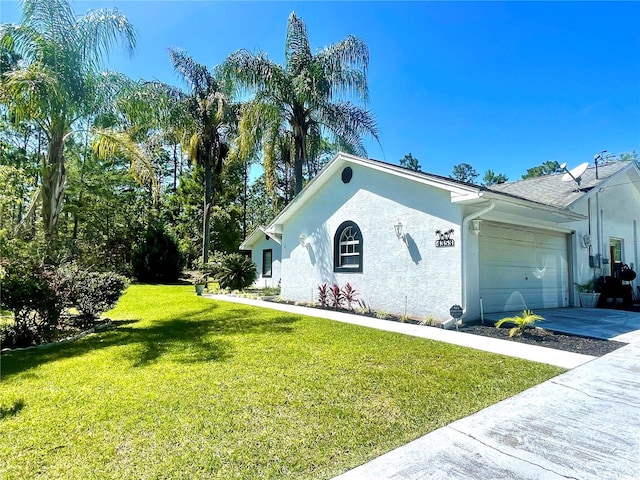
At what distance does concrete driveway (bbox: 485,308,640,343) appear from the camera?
780cm

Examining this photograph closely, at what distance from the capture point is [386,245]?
1043 cm

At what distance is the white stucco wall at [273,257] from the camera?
65.4 feet

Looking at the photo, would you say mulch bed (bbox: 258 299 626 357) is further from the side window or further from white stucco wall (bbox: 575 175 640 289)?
the side window

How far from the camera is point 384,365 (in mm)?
5348

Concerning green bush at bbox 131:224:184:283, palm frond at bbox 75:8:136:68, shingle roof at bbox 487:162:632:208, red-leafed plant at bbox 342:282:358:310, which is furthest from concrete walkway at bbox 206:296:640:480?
green bush at bbox 131:224:184:283

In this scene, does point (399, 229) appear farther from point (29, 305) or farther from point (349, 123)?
point (349, 123)

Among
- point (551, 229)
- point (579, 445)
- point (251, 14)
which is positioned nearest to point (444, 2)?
point (251, 14)

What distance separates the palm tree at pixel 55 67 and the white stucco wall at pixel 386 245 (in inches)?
291

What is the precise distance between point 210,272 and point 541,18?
658 inches

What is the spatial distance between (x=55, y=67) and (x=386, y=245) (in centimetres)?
981

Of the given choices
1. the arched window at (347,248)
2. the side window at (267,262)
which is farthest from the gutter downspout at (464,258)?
the side window at (267,262)

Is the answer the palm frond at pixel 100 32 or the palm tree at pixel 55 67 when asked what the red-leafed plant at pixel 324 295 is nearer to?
the palm tree at pixel 55 67

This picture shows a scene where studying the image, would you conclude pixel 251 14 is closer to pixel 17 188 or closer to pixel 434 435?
pixel 17 188

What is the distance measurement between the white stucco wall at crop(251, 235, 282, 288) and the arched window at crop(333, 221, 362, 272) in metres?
7.72
